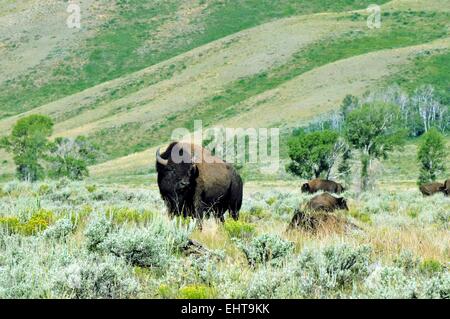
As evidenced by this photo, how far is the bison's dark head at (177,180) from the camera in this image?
44.9 feet

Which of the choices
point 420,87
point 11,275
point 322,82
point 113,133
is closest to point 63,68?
point 113,133

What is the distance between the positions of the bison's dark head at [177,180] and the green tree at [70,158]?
4769 cm

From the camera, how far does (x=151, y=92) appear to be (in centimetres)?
12162

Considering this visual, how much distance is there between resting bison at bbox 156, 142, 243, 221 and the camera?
13.7 meters

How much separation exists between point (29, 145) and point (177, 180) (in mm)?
53068

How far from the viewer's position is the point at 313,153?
51.2 meters

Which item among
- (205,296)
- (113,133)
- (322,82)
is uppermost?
(205,296)

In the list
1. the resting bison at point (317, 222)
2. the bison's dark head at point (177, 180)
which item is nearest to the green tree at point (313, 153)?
the bison's dark head at point (177, 180)

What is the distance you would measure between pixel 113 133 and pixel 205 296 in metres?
103

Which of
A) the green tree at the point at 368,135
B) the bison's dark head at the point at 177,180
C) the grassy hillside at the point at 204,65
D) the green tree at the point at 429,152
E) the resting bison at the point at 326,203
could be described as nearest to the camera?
the bison's dark head at the point at 177,180

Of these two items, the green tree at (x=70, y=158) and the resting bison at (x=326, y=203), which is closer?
the resting bison at (x=326, y=203)

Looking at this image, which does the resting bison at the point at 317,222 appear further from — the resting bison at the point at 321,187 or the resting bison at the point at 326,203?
the resting bison at the point at 321,187

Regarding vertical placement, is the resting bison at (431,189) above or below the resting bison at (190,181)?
below
